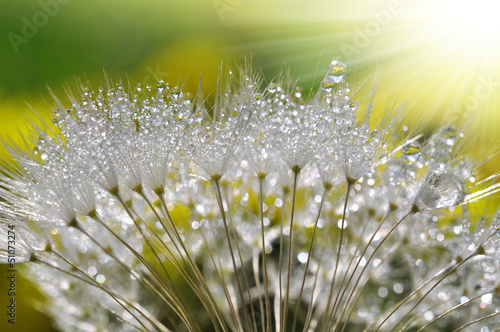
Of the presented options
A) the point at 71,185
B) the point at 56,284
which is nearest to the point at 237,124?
the point at 71,185

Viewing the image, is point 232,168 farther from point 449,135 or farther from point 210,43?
point 210,43

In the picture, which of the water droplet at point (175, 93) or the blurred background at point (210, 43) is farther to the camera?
the blurred background at point (210, 43)

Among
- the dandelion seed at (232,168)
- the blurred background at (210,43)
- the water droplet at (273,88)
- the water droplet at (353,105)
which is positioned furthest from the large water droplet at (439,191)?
the blurred background at (210,43)

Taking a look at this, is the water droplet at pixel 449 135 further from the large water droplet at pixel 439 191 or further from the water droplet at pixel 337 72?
the water droplet at pixel 337 72

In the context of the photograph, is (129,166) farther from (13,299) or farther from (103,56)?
(103,56)

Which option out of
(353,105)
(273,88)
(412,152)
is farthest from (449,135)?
(273,88)
